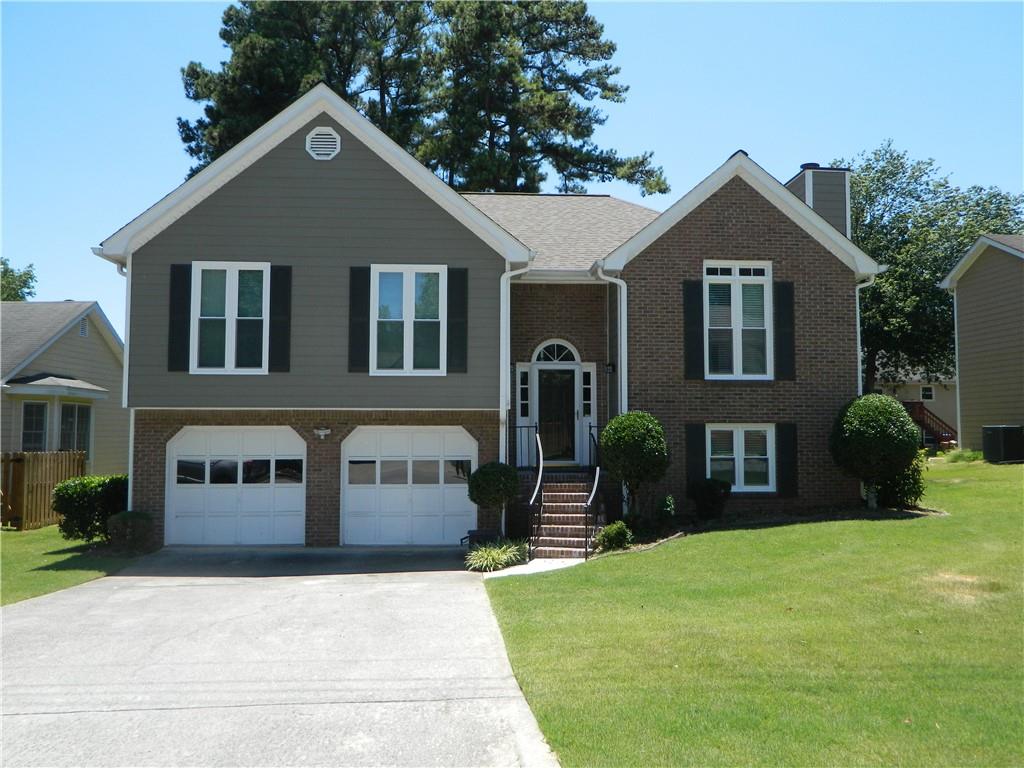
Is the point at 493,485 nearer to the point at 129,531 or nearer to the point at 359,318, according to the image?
the point at 359,318

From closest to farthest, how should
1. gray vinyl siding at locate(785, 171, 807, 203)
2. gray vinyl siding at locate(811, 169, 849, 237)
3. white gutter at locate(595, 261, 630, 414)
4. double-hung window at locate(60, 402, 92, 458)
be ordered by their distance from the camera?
1. white gutter at locate(595, 261, 630, 414)
2. gray vinyl siding at locate(811, 169, 849, 237)
3. gray vinyl siding at locate(785, 171, 807, 203)
4. double-hung window at locate(60, 402, 92, 458)

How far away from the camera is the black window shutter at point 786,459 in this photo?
54.6 ft

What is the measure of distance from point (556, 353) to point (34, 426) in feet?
48.4

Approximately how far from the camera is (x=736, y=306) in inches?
671

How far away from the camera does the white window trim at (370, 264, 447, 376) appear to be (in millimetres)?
15656

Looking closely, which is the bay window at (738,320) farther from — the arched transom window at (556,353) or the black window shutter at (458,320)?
the black window shutter at (458,320)

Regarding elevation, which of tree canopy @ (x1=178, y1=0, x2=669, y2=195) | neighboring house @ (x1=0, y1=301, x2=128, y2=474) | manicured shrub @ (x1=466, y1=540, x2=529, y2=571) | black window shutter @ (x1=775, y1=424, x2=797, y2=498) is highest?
tree canopy @ (x1=178, y1=0, x2=669, y2=195)

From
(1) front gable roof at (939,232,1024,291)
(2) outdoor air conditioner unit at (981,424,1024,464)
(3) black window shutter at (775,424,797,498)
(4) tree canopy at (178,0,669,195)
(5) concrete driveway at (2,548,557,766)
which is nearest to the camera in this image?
(5) concrete driveway at (2,548,557,766)

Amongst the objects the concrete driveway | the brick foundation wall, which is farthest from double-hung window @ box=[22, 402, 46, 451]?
the brick foundation wall

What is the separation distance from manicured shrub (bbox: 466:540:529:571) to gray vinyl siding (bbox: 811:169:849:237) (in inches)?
411

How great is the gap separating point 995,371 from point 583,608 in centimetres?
1952

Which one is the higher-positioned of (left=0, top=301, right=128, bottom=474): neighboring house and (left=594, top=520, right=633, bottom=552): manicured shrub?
(left=0, top=301, right=128, bottom=474): neighboring house

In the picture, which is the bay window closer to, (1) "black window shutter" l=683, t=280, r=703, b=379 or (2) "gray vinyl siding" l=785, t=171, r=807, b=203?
(1) "black window shutter" l=683, t=280, r=703, b=379

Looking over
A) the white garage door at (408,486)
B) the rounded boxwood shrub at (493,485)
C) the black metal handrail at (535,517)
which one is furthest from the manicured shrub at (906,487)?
the white garage door at (408,486)
